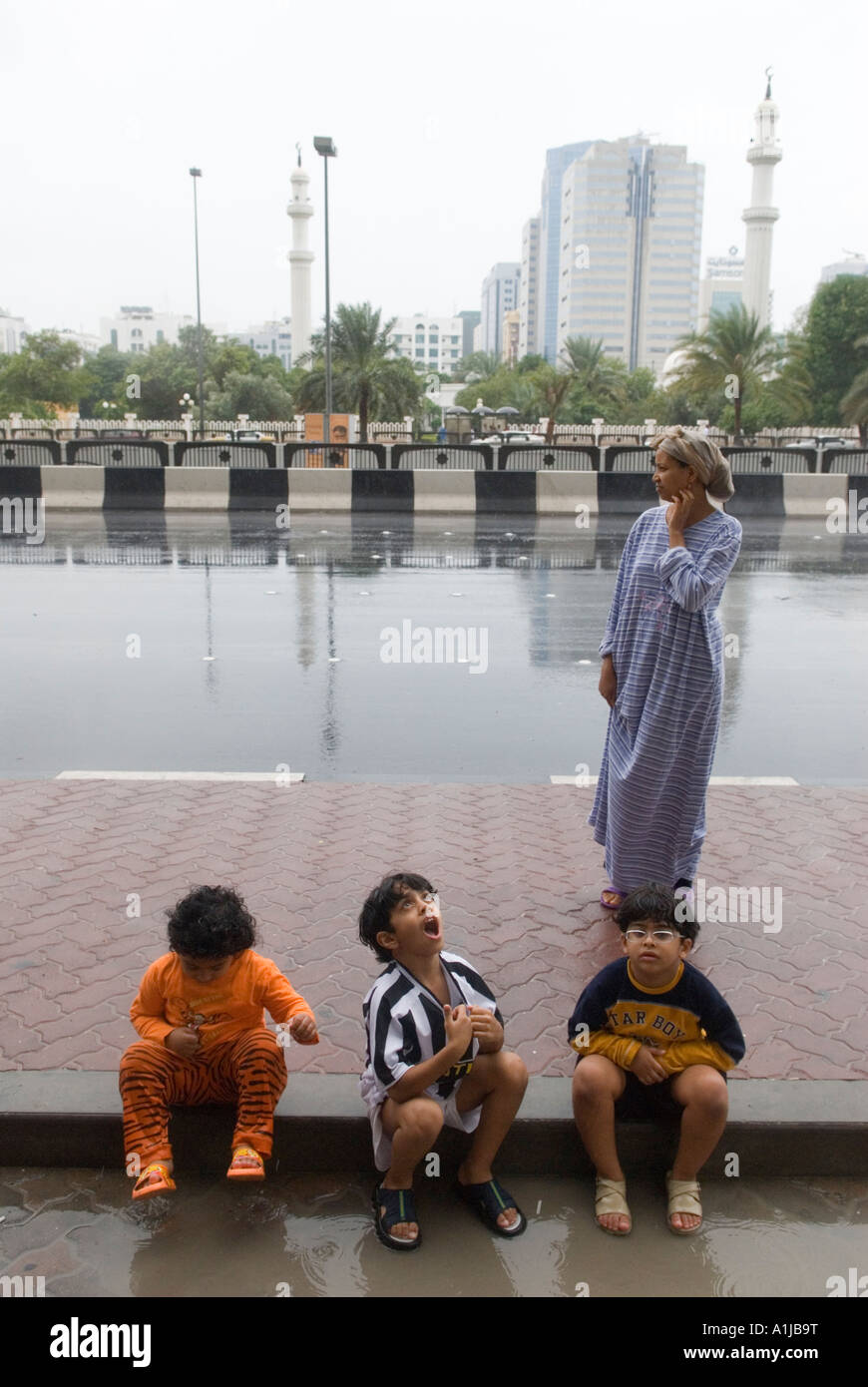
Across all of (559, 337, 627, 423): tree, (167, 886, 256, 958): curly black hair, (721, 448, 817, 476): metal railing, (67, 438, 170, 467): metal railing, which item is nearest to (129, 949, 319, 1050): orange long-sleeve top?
(167, 886, 256, 958): curly black hair

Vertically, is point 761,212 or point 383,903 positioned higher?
point 761,212

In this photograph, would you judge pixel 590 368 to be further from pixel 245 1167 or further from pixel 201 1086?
pixel 245 1167

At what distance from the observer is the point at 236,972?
3.41 metres

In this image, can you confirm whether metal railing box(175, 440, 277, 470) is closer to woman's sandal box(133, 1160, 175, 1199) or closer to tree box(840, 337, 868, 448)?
woman's sandal box(133, 1160, 175, 1199)

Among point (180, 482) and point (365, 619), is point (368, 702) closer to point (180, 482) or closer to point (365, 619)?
point (365, 619)

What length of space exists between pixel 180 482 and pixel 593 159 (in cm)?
18853

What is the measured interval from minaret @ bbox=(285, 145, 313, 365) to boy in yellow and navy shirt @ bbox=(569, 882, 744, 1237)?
126 metres

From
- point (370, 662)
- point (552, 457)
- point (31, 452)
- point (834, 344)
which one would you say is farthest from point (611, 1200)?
point (834, 344)

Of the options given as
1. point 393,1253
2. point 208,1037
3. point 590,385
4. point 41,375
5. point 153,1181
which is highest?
point 41,375

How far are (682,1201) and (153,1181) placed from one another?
54.0 inches

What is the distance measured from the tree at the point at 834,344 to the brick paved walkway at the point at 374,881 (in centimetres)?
6562

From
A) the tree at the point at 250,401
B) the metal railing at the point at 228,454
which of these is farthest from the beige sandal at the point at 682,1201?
the tree at the point at 250,401

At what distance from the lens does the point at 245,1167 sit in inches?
123

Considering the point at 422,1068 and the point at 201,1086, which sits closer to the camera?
the point at 422,1068
